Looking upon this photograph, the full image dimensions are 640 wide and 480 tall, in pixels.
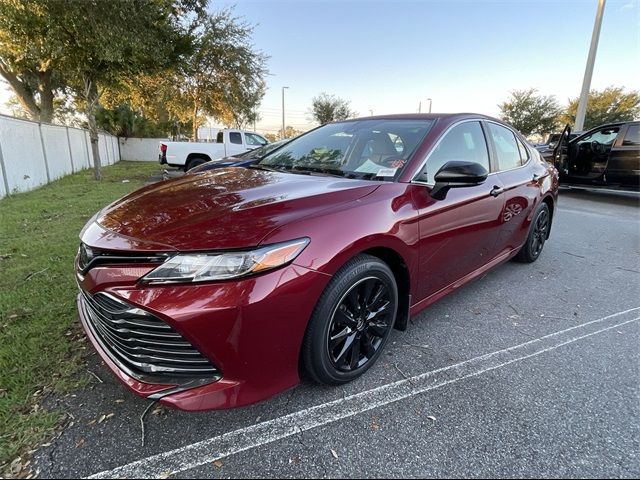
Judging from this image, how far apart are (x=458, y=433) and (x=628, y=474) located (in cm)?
68

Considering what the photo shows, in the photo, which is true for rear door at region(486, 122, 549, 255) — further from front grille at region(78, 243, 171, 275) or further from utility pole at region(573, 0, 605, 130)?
utility pole at region(573, 0, 605, 130)

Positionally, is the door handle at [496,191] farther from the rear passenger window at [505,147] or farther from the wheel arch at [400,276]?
the wheel arch at [400,276]

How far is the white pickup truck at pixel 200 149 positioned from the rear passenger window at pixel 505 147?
10692 millimetres

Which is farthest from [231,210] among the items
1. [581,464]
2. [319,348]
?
[581,464]

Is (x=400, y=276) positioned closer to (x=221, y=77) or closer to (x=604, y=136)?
(x=604, y=136)

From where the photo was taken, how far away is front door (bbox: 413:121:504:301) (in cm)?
229

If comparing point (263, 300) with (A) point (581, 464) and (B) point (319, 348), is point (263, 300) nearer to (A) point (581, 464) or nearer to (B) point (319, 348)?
(B) point (319, 348)

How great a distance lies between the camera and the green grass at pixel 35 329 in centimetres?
174

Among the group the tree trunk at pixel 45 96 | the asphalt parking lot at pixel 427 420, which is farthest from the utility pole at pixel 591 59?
the tree trunk at pixel 45 96

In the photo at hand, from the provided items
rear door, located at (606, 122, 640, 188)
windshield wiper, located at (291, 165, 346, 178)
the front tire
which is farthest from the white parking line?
rear door, located at (606, 122, 640, 188)

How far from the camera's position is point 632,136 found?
7.95 metres

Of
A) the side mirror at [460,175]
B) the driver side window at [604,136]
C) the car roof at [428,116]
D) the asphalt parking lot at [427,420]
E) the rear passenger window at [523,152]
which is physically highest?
the driver side window at [604,136]

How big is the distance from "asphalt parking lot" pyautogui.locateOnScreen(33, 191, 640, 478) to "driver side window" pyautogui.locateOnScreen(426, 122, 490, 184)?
1206 millimetres

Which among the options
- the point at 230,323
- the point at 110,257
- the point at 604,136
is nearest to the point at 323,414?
the point at 230,323
